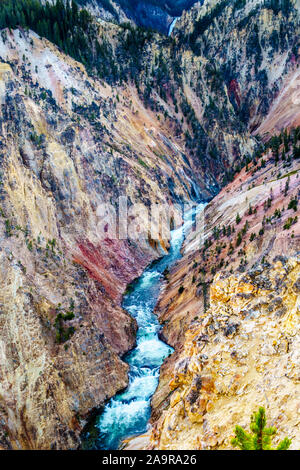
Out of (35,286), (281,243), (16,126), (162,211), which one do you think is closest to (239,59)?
(162,211)

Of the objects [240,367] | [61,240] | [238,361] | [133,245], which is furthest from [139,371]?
[133,245]

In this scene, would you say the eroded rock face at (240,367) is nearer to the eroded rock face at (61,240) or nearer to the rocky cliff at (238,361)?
the rocky cliff at (238,361)

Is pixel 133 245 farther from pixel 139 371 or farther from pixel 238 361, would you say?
pixel 238 361

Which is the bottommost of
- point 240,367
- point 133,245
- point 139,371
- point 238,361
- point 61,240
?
point 139,371

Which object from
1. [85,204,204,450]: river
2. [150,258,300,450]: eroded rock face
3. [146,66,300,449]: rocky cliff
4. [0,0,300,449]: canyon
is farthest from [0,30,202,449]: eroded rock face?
[150,258,300,450]: eroded rock face

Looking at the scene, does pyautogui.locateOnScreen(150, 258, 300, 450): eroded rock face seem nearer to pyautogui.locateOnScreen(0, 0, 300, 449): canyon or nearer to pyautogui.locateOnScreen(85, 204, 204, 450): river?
pyautogui.locateOnScreen(0, 0, 300, 449): canyon

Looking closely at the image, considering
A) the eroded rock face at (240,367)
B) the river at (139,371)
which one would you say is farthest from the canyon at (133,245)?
the river at (139,371)
